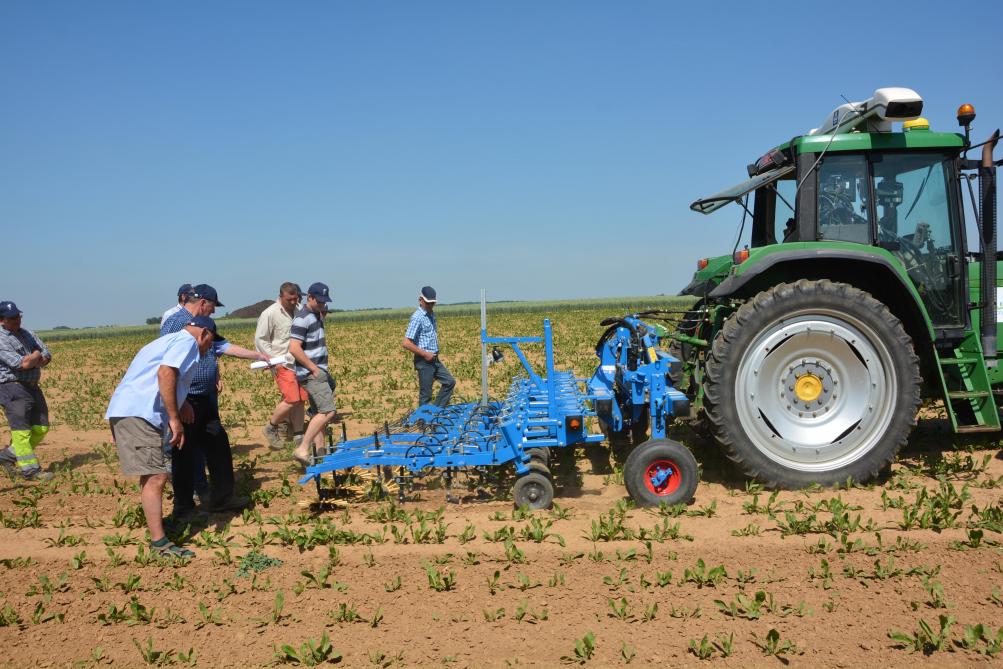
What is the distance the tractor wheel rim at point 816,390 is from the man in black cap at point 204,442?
416 cm

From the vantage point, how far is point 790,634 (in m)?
3.21

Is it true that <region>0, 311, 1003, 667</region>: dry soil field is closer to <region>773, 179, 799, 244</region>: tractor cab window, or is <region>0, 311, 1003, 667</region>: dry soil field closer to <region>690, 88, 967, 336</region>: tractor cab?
<region>690, 88, 967, 336</region>: tractor cab

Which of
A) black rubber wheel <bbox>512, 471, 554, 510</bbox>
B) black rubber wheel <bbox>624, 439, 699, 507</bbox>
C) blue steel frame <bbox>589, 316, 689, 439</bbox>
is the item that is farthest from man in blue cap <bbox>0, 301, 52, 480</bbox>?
black rubber wheel <bbox>624, 439, 699, 507</bbox>

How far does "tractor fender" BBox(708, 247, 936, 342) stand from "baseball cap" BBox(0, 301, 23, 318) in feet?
22.4

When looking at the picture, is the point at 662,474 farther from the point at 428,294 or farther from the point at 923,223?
the point at 428,294

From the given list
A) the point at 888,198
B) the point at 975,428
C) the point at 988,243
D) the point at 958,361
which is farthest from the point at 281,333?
the point at 988,243

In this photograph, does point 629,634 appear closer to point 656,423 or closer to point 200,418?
point 656,423

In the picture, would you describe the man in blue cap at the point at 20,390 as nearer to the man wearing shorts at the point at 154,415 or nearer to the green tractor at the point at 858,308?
the man wearing shorts at the point at 154,415

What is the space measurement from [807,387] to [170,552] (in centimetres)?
480

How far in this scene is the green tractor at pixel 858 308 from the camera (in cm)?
483

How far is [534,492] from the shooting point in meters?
4.84

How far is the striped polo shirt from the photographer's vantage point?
6.17 m

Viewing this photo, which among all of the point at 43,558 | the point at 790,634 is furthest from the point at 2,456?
the point at 790,634

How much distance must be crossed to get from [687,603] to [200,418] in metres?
4.06
